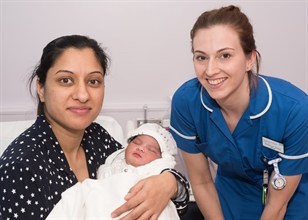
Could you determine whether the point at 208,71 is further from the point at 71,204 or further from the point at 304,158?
the point at 71,204

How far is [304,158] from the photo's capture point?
145cm

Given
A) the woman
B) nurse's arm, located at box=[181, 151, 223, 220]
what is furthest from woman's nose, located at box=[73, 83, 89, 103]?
nurse's arm, located at box=[181, 151, 223, 220]

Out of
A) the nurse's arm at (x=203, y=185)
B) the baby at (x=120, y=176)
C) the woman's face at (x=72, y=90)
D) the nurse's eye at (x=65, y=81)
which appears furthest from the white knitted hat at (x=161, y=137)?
the nurse's eye at (x=65, y=81)

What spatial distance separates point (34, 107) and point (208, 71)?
135 centimetres

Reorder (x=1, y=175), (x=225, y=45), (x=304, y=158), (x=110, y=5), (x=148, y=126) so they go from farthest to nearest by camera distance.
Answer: (x=110, y=5)
(x=148, y=126)
(x=304, y=158)
(x=225, y=45)
(x=1, y=175)

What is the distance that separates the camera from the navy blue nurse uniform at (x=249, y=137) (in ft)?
4.65

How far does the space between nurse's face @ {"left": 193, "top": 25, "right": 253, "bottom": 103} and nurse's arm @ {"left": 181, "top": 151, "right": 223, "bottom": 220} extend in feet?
1.38

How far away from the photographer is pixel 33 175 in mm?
1145

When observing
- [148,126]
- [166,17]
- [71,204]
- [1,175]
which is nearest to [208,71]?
[148,126]

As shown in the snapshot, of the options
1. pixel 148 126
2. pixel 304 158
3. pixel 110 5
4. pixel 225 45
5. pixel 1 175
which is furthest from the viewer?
pixel 110 5

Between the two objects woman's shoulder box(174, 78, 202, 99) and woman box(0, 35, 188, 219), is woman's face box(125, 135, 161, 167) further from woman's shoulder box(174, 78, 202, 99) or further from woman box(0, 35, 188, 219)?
woman's shoulder box(174, 78, 202, 99)

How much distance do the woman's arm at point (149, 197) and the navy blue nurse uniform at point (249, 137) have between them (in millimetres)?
321

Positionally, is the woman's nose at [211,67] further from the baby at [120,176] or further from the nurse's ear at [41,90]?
the nurse's ear at [41,90]

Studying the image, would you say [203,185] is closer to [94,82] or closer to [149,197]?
[149,197]
